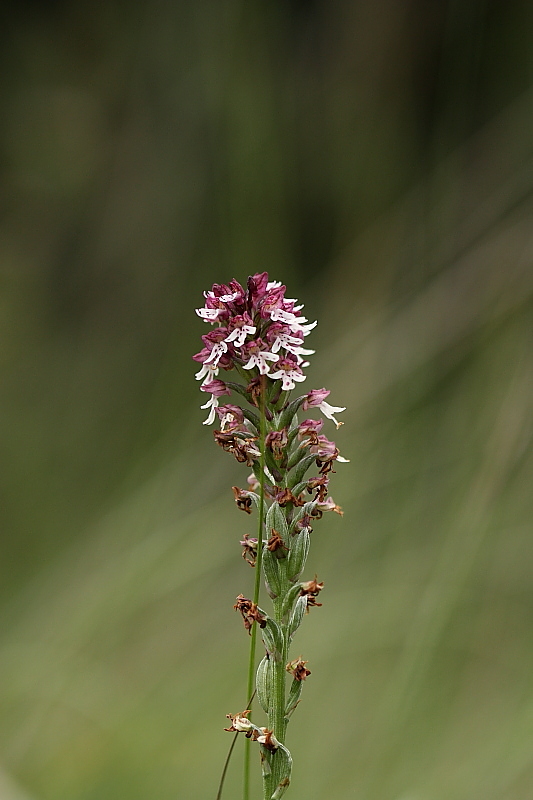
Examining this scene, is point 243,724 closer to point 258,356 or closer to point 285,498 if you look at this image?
point 285,498

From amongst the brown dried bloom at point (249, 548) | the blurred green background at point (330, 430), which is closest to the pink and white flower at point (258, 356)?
the brown dried bloom at point (249, 548)

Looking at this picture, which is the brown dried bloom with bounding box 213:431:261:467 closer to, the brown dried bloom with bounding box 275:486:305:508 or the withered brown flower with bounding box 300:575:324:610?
the brown dried bloom with bounding box 275:486:305:508

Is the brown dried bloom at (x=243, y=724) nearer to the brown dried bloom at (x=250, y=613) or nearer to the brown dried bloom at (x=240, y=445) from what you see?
the brown dried bloom at (x=250, y=613)

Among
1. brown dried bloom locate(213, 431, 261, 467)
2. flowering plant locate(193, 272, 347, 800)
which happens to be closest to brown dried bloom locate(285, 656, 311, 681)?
flowering plant locate(193, 272, 347, 800)

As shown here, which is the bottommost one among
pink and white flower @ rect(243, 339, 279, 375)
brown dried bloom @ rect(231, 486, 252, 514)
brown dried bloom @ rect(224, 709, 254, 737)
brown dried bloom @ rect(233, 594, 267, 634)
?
brown dried bloom @ rect(224, 709, 254, 737)

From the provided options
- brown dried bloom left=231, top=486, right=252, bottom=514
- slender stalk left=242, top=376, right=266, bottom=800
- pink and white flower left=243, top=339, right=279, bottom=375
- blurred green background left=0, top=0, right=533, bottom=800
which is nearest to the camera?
slender stalk left=242, top=376, right=266, bottom=800

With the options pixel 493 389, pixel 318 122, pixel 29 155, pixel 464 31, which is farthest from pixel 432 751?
pixel 29 155
